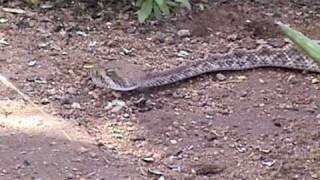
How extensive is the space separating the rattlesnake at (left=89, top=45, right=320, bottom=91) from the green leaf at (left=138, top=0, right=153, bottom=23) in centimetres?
60

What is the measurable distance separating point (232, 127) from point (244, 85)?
2.23ft

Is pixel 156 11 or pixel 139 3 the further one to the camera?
pixel 139 3

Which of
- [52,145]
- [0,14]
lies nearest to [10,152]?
[52,145]

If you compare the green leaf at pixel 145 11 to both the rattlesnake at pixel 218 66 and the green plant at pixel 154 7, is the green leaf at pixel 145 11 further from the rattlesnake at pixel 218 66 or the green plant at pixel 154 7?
the rattlesnake at pixel 218 66

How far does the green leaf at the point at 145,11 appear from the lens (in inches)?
219

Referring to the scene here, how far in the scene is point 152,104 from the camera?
15.1 ft

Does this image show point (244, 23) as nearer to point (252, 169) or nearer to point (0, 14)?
point (0, 14)

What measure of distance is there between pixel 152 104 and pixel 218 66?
2.28 ft

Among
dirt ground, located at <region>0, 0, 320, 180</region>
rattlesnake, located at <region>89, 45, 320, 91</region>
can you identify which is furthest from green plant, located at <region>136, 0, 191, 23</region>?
rattlesnake, located at <region>89, 45, 320, 91</region>

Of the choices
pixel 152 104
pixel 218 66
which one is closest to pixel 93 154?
pixel 152 104

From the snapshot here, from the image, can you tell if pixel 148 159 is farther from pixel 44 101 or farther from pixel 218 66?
pixel 218 66

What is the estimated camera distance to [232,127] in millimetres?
4309

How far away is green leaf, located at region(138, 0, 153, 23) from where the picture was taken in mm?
5551

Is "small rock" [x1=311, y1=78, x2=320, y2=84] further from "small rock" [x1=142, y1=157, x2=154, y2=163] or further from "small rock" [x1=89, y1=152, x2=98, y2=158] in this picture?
"small rock" [x1=89, y1=152, x2=98, y2=158]
